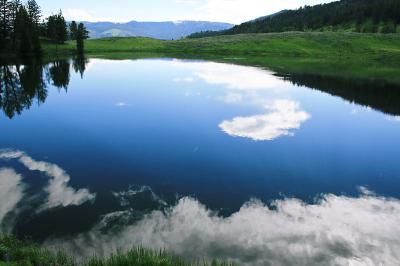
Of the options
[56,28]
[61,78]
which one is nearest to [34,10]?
[56,28]

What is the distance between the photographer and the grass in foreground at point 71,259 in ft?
42.6

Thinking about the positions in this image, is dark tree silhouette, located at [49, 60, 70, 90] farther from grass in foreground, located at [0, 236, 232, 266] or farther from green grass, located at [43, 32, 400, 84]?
green grass, located at [43, 32, 400, 84]

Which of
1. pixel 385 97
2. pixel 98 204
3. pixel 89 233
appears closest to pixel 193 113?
pixel 98 204

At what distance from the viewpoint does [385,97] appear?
2168 inches

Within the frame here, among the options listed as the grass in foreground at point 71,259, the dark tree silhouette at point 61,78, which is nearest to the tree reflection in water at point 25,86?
the dark tree silhouette at point 61,78

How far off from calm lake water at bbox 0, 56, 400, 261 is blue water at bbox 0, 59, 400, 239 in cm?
9

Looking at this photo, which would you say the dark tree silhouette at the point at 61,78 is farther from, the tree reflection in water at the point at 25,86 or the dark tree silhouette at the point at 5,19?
the dark tree silhouette at the point at 5,19

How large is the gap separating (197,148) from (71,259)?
1624cm

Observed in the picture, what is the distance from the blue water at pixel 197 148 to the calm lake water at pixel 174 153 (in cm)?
9

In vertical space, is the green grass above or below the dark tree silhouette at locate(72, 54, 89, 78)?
above

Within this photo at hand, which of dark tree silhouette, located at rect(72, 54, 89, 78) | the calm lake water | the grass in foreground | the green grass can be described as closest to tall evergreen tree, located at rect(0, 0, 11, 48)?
the green grass

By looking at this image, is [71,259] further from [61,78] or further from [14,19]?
[14,19]

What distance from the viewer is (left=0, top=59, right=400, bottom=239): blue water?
2055cm

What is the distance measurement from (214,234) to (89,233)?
560cm
